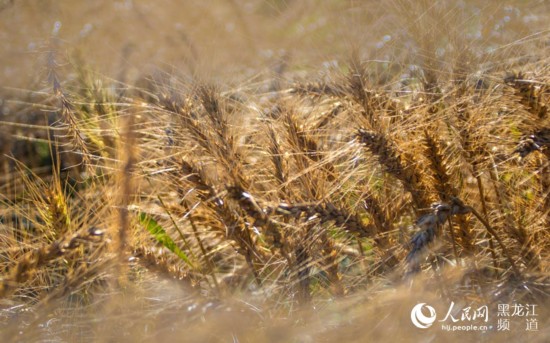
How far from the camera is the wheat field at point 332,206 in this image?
1262 millimetres

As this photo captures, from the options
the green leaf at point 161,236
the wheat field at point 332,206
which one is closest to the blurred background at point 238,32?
Answer: the wheat field at point 332,206

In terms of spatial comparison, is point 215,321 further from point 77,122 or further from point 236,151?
point 77,122

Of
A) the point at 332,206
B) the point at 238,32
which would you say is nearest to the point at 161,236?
the point at 332,206

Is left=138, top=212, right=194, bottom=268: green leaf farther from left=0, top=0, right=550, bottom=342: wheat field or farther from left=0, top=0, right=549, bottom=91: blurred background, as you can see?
left=0, top=0, right=549, bottom=91: blurred background

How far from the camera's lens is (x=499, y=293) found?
1.34 meters

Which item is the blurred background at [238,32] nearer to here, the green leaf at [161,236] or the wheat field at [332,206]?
the wheat field at [332,206]

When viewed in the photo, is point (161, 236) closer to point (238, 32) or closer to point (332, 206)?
point (332, 206)

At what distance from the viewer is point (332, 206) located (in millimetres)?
1415

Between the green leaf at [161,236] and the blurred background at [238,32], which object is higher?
the blurred background at [238,32]

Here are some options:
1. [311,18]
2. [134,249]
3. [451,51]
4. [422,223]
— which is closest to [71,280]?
[134,249]

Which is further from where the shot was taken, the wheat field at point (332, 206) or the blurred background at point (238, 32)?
the blurred background at point (238, 32)

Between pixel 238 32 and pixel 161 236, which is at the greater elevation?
pixel 238 32

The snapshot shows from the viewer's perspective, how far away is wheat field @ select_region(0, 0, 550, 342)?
49.7 inches

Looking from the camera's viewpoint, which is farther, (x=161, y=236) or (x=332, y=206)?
(x=161, y=236)
